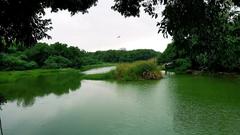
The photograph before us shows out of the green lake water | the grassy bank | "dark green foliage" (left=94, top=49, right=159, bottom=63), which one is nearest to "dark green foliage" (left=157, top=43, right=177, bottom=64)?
the grassy bank

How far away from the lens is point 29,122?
948 centimetres

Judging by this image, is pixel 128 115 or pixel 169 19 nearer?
pixel 169 19

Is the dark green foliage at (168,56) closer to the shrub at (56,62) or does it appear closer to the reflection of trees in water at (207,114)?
the shrub at (56,62)

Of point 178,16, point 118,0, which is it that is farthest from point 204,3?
point 118,0

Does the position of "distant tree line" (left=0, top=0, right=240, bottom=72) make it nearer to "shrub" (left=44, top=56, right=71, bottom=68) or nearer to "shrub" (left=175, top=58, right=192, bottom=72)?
"shrub" (left=175, top=58, right=192, bottom=72)

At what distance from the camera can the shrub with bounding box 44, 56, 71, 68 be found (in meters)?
39.3

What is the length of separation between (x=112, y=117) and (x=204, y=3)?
22.5 feet

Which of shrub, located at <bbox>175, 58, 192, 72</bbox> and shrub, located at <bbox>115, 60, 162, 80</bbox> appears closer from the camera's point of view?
shrub, located at <bbox>115, 60, 162, 80</bbox>

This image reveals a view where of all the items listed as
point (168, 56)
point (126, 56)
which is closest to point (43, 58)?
point (168, 56)

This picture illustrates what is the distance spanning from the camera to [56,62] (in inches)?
1619

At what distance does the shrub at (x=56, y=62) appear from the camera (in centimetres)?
3931

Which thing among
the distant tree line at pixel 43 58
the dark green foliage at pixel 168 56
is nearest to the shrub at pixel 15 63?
the distant tree line at pixel 43 58

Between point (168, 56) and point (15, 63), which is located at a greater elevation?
point (168, 56)

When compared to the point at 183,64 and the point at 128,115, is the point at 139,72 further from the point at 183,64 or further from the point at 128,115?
the point at 128,115
